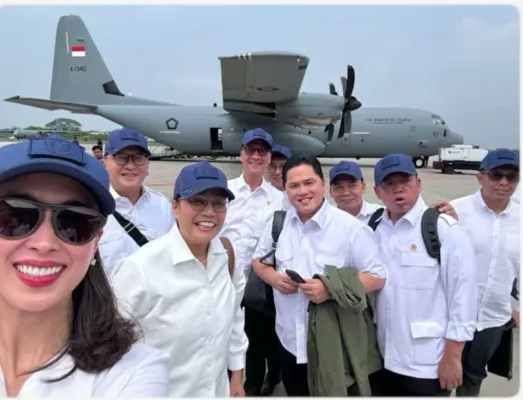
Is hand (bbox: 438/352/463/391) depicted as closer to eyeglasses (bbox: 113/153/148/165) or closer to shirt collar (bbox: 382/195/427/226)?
shirt collar (bbox: 382/195/427/226)

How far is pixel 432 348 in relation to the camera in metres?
1.87

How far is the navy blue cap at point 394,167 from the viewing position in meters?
1.94

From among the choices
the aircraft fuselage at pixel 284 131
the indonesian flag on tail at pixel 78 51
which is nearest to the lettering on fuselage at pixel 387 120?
the aircraft fuselage at pixel 284 131

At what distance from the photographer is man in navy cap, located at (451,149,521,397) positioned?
2135mm

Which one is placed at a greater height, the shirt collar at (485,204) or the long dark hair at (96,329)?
the shirt collar at (485,204)

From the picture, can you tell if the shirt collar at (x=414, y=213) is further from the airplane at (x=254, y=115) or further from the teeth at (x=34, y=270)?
the airplane at (x=254, y=115)

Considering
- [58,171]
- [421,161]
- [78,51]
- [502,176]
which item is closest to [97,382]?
[58,171]

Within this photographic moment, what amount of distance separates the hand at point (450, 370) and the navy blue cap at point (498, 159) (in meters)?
1.02

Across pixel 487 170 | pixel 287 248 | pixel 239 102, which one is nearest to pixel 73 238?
pixel 287 248

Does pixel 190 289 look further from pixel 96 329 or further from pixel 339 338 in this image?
pixel 339 338

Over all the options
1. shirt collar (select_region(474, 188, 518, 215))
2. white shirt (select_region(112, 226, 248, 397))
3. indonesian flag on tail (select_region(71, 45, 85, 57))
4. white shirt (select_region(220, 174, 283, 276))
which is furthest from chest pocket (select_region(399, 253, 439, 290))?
indonesian flag on tail (select_region(71, 45, 85, 57))

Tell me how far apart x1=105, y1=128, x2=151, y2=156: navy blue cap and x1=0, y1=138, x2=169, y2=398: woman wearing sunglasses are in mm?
1318

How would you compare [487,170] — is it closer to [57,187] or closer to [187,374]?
[187,374]

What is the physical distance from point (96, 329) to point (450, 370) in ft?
5.29
